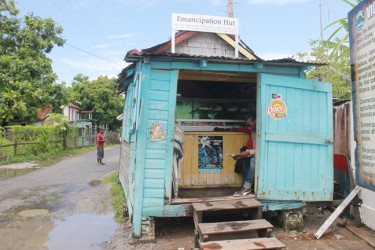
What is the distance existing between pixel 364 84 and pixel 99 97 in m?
35.7

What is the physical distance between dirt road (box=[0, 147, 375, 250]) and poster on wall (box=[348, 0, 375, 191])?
142cm

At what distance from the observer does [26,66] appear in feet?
67.6

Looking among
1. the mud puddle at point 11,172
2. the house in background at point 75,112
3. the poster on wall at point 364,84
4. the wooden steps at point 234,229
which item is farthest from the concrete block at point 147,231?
the house in background at point 75,112

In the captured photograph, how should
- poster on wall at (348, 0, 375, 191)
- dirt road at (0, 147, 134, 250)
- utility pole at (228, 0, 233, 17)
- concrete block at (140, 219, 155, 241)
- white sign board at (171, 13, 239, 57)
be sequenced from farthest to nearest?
utility pole at (228, 0, 233, 17) → white sign board at (171, 13, 239, 57) → dirt road at (0, 147, 134, 250) → concrete block at (140, 219, 155, 241) → poster on wall at (348, 0, 375, 191)

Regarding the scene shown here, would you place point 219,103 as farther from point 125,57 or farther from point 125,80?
point 125,57

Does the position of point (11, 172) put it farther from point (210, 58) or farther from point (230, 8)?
point (230, 8)

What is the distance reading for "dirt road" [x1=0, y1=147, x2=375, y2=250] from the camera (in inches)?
209

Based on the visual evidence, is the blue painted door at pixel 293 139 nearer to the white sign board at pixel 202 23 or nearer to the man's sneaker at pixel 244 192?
the man's sneaker at pixel 244 192

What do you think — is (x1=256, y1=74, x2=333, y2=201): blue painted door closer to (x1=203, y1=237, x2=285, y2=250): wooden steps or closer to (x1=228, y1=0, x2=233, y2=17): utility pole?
(x1=203, y1=237, x2=285, y2=250): wooden steps

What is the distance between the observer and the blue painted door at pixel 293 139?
575cm

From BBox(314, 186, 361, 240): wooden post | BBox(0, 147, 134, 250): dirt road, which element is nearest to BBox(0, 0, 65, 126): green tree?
BBox(0, 147, 134, 250): dirt road

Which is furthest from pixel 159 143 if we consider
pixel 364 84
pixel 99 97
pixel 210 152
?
pixel 99 97

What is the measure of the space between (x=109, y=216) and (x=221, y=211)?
8.88 feet

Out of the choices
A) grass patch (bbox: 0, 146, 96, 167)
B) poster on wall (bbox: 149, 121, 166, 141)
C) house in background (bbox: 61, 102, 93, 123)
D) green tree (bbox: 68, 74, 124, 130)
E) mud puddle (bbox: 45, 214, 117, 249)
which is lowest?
mud puddle (bbox: 45, 214, 117, 249)
